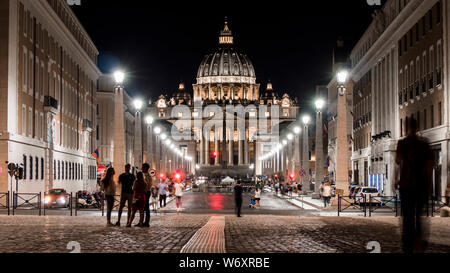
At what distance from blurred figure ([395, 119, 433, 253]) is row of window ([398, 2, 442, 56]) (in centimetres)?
3648

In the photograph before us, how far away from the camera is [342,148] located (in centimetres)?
4031

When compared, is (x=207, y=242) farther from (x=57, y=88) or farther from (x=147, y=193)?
(x=57, y=88)

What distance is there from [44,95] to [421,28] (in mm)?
27198

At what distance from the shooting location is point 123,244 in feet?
50.1

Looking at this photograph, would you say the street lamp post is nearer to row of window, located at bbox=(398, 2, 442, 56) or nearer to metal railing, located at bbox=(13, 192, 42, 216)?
metal railing, located at bbox=(13, 192, 42, 216)

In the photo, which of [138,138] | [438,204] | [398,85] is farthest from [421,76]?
[138,138]

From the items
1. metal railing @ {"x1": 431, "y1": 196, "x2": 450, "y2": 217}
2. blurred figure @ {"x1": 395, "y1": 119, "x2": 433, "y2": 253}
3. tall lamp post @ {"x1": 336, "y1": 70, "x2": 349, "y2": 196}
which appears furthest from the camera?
tall lamp post @ {"x1": 336, "y1": 70, "x2": 349, "y2": 196}

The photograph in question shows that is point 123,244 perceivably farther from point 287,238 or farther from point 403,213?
point 403,213

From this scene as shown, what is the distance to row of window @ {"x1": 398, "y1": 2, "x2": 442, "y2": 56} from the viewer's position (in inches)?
1823

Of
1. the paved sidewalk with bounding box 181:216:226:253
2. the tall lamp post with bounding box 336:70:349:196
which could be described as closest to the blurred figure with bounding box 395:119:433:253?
the paved sidewalk with bounding box 181:216:226:253

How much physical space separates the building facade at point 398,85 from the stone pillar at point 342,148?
14.6 ft

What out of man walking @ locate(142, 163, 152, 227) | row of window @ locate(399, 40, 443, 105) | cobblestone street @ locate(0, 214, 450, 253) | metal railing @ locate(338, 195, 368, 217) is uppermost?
row of window @ locate(399, 40, 443, 105)
